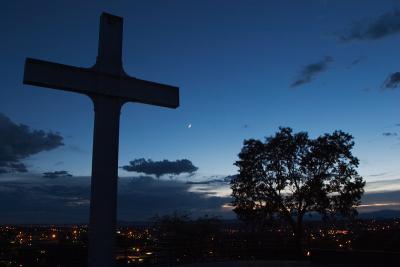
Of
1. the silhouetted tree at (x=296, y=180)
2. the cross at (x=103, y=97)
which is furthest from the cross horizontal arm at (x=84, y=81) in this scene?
the silhouetted tree at (x=296, y=180)

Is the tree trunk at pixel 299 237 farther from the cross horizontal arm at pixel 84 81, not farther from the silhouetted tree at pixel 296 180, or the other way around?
the cross horizontal arm at pixel 84 81

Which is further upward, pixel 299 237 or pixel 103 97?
pixel 103 97

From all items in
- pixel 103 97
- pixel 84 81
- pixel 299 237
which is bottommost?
pixel 299 237

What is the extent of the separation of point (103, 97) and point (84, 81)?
1.27ft

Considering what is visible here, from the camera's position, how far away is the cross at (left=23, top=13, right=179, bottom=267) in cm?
652

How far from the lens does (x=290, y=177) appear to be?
17.2 metres

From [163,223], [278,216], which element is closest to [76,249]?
[278,216]

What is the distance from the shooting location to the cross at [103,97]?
652 centimetres

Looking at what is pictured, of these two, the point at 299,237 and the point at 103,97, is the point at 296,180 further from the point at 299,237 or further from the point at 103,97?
the point at 103,97

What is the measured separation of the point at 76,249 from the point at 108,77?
536 centimetres

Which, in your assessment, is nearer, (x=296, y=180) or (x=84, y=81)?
(x=84, y=81)

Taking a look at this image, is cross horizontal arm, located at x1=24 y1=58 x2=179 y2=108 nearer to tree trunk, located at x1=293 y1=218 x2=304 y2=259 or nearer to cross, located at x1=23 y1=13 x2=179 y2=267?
cross, located at x1=23 y1=13 x2=179 y2=267

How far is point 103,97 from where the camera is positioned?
7.05m

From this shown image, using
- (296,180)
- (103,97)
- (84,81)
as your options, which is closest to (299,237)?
(296,180)
